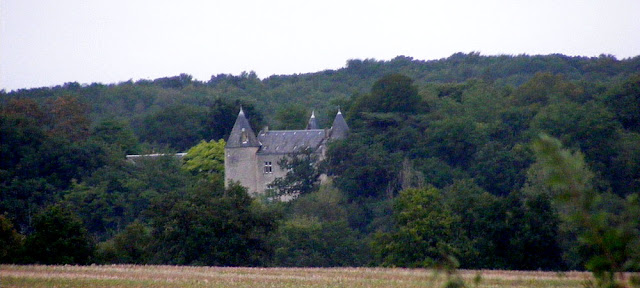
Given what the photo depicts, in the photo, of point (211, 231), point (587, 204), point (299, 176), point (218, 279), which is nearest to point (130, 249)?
point (211, 231)

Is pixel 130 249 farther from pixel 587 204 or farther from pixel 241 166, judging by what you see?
pixel 587 204

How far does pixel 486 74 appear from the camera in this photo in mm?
96812

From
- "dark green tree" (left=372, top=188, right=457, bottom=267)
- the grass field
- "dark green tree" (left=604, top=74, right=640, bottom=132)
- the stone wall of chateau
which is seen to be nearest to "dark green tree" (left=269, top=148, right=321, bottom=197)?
the stone wall of chateau

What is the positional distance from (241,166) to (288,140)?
4.21 metres

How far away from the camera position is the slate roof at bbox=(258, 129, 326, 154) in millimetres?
63969

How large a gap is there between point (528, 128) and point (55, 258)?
41940mm

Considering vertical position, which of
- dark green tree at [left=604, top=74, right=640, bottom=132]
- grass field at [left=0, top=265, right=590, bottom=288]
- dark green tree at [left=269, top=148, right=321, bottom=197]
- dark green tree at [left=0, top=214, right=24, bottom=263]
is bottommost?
dark green tree at [left=269, top=148, right=321, bottom=197]

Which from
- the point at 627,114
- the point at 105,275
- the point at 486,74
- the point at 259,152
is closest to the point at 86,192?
the point at 259,152

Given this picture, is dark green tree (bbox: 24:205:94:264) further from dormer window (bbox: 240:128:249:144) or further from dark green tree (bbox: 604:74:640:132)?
dark green tree (bbox: 604:74:640:132)

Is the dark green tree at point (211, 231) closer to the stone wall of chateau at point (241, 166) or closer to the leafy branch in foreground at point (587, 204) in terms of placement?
the stone wall of chateau at point (241, 166)

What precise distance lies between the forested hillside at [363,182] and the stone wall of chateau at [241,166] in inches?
Answer: 110

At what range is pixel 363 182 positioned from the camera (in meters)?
58.2

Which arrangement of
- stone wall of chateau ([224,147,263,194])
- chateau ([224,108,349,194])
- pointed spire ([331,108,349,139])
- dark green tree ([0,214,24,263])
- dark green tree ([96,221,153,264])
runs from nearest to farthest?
dark green tree ([0,214,24,263]), dark green tree ([96,221,153,264]), stone wall of chateau ([224,147,263,194]), chateau ([224,108,349,194]), pointed spire ([331,108,349,139])

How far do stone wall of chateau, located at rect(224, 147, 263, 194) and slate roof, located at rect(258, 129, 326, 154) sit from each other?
124cm
